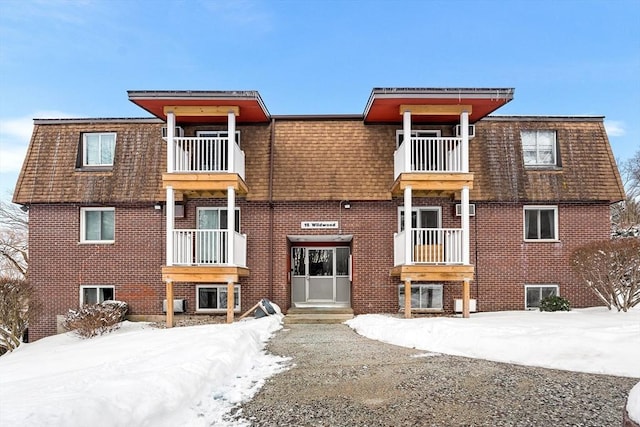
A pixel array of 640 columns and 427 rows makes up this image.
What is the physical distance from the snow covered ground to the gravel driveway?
496 mm

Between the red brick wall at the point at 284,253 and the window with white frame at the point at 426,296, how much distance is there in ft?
0.83

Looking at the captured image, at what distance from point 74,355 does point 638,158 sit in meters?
51.7

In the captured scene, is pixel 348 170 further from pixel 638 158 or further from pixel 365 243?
pixel 638 158

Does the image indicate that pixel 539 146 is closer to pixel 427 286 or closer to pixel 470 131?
pixel 470 131

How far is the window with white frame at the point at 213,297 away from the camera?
1652 centimetres

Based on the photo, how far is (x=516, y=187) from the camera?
16.5m

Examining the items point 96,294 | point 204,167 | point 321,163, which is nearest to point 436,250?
point 321,163

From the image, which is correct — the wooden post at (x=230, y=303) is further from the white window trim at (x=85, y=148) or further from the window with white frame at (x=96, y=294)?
the white window trim at (x=85, y=148)

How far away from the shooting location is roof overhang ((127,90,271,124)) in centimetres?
1455

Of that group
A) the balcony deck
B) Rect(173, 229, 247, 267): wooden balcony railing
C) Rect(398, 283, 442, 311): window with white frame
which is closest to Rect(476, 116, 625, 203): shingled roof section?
Rect(398, 283, 442, 311): window with white frame

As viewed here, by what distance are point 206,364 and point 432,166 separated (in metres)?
10.7

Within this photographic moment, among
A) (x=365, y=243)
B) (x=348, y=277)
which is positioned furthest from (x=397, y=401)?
(x=348, y=277)

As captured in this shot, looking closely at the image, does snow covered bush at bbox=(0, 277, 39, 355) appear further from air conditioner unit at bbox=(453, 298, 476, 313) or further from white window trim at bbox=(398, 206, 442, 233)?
air conditioner unit at bbox=(453, 298, 476, 313)

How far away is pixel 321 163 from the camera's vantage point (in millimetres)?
16922
